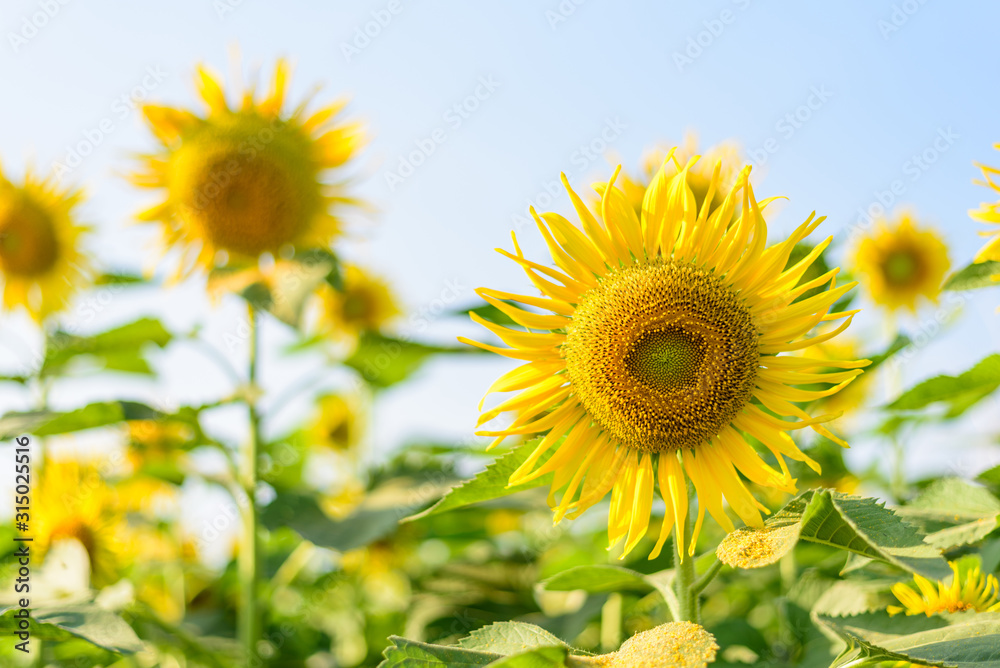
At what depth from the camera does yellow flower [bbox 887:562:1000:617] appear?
1.65 m

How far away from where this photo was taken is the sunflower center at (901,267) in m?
4.73

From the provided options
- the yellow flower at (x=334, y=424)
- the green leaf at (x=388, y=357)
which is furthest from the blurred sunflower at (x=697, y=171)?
the yellow flower at (x=334, y=424)

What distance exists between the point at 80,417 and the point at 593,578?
191cm

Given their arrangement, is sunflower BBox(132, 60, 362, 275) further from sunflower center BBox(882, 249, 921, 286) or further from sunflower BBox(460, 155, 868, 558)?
sunflower center BBox(882, 249, 921, 286)

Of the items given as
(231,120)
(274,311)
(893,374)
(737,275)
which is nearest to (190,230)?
(231,120)

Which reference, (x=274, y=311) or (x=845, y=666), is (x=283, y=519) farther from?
(x=845, y=666)

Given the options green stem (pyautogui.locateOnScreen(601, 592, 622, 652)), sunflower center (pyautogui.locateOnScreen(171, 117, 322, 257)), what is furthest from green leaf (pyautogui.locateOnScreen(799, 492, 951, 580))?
sunflower center (pyautogui.locateOnScreen(171, 117, 322, 257))

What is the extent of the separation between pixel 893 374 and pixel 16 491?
462 centimetres

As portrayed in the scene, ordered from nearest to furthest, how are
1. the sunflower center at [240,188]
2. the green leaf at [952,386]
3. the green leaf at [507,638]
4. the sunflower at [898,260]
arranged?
the green leaf at [507,638] < the green leaf at [952,386] < the sunflower center at [240,188] < the sunflower at [898,260]

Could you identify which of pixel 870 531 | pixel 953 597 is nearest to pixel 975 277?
pixel 953 597

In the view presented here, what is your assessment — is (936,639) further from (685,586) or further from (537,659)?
(537,659)

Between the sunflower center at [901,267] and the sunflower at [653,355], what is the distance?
12.1 ft

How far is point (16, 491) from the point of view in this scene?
135 inches

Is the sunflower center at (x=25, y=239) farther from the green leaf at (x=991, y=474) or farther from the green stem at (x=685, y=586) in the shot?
the green leaf at (x=991, y=474)
